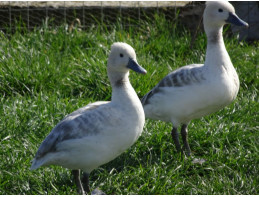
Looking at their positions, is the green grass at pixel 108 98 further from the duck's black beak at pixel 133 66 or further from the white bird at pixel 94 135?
the duck's black beak at pixel 133 66

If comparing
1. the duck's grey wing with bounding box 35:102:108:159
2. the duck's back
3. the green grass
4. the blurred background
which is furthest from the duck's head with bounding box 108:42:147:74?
the blurred background

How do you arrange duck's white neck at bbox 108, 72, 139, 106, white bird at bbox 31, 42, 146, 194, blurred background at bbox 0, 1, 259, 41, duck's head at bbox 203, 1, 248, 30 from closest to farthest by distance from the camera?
1. white bird at bbox 31, 42, 146, 194
2. duck's white neck at bbox 108, 72, 139, 106
3. duck's head at bbox 203, 1, 248, 30
4. blurred background at bbox 0, 1, 259, 41

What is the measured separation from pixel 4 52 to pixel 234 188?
3244 mm

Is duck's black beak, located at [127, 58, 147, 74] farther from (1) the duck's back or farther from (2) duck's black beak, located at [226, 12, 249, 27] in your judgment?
(2) duck's black beak, located at [226, 12, 249, 27]

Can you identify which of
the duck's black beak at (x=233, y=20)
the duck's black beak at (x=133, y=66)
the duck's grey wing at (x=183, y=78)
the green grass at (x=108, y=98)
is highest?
the duck's black beak at (x=233, y=20)

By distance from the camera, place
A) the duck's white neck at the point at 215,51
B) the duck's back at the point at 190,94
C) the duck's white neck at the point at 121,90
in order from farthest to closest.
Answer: the duck's white neck at the point at 215,51, the duck's back at the point at 190,94, the duck's white neck at the point at 121,90

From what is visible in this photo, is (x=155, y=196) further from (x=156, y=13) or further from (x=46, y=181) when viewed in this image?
(x=156, y=13)

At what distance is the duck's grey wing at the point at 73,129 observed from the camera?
392 centimetres

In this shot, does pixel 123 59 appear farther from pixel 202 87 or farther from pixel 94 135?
pixel 202 87

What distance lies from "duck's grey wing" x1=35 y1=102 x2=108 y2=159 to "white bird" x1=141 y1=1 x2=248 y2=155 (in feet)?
3.11

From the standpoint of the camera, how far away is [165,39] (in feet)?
22.3

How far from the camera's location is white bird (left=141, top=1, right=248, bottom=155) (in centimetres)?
456

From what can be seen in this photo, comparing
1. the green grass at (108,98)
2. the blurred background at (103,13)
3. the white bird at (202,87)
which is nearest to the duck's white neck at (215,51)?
the white bird at (202,87)

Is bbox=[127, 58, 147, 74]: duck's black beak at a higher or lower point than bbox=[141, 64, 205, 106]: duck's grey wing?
higher
